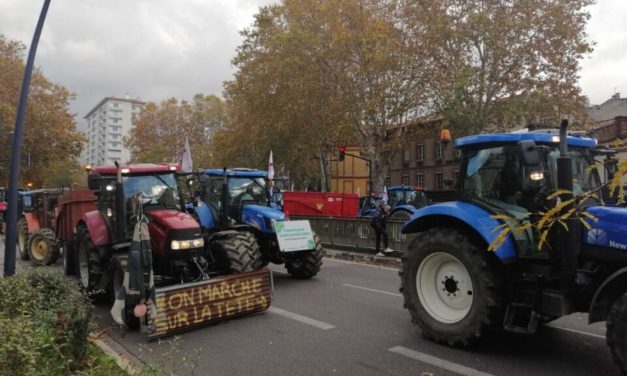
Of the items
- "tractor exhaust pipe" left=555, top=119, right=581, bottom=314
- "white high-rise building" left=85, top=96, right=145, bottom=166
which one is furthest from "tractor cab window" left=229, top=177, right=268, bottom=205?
"white high-rise building" left=85, top=96, right=145, bottom=166

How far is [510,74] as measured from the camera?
25125mm

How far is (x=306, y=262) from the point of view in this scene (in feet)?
34.1

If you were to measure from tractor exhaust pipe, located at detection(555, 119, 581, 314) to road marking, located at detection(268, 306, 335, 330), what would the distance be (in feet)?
10.2

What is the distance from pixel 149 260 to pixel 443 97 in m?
21.5

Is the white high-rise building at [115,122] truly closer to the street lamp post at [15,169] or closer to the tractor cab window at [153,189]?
the street lamp post at [15,169]

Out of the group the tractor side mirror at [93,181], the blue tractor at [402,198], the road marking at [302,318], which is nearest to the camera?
the road marking at [302,318]

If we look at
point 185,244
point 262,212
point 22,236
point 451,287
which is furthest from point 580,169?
point 22,236

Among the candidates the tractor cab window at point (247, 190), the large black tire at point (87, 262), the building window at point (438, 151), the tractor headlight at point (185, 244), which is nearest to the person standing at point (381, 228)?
the tractor cab window at point (247, 190)

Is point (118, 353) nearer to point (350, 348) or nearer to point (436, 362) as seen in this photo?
point (350, 348)

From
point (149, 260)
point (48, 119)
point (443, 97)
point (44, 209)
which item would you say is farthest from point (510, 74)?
point (48, 119)

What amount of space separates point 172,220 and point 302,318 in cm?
247

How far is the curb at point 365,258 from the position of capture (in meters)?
13.5

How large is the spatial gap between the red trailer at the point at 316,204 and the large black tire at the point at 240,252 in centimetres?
1235

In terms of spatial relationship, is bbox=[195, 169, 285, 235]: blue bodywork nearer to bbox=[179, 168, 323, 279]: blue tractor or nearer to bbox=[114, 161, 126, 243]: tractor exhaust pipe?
bbox=[179, 168, 323, 279]: blue tractor
